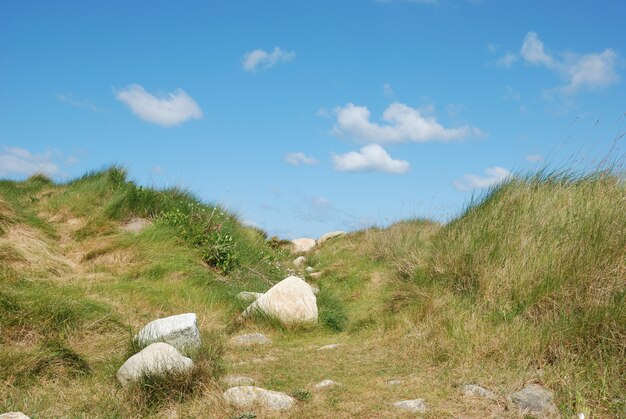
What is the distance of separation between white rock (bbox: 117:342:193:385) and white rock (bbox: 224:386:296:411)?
518mm

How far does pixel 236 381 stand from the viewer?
518 centimetres

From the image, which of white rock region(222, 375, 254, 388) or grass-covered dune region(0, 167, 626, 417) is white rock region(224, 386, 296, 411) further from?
white rock region(222, 375, 254, 388)

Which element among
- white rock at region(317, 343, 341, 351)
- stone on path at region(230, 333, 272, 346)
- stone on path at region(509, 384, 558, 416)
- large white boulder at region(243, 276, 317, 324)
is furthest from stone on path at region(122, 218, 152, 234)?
stone on path at region(509, 384, 558, 416)

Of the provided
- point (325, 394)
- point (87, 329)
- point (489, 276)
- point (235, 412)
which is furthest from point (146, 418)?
point (489, 276)

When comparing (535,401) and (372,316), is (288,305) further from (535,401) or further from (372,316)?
(535,401)

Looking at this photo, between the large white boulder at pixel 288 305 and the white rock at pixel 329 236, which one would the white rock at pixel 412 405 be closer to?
the large white boulder at pixel 288 305

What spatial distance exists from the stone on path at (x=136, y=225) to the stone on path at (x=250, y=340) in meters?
5.05

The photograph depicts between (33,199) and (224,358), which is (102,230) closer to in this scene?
(33,199)

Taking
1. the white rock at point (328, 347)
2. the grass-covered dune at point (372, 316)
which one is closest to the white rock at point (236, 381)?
the grass-covered dune at point (372, 316)

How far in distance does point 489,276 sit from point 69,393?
455 cm

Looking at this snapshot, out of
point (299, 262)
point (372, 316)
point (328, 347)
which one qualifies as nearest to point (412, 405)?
point (328, 347)

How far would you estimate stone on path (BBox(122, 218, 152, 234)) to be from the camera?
37.7ft

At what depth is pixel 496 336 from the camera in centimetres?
538

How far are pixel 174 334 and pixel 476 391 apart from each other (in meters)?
2.92
